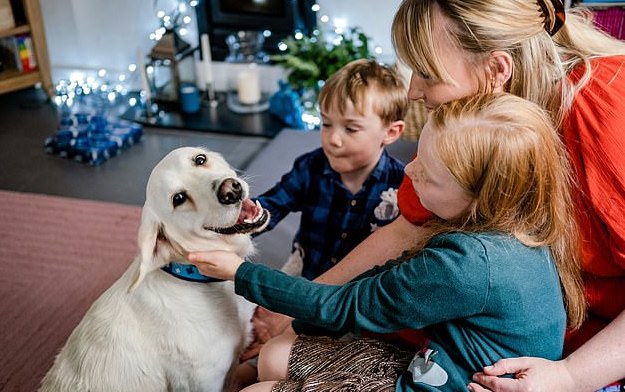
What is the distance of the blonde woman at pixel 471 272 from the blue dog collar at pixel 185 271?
0.14 metres

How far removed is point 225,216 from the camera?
130 cm

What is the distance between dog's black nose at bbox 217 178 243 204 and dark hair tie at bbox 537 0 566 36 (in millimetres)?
650

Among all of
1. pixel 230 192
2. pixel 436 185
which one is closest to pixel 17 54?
pixel 230 192

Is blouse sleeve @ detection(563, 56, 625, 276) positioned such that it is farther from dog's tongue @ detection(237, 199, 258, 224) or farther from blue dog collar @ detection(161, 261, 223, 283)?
blue dog collar @ detection(161, 261, 223, 283)

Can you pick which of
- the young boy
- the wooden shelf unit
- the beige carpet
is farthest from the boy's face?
the wooden shelf unit

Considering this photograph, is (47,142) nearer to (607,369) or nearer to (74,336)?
(74,336)

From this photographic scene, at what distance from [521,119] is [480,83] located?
0.20 m

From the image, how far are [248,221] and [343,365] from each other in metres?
0.33

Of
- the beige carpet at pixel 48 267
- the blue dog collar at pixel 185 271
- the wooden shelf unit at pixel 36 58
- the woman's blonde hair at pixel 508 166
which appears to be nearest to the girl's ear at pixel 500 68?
the woman's blonde hair at pixel 508 166

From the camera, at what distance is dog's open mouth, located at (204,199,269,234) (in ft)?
4.37

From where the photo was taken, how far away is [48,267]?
8.05ft

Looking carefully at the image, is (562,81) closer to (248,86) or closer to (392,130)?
(392,130)

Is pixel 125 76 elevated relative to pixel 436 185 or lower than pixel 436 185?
lower

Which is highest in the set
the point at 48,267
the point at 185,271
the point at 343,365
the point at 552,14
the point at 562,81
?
the point at 552,14
